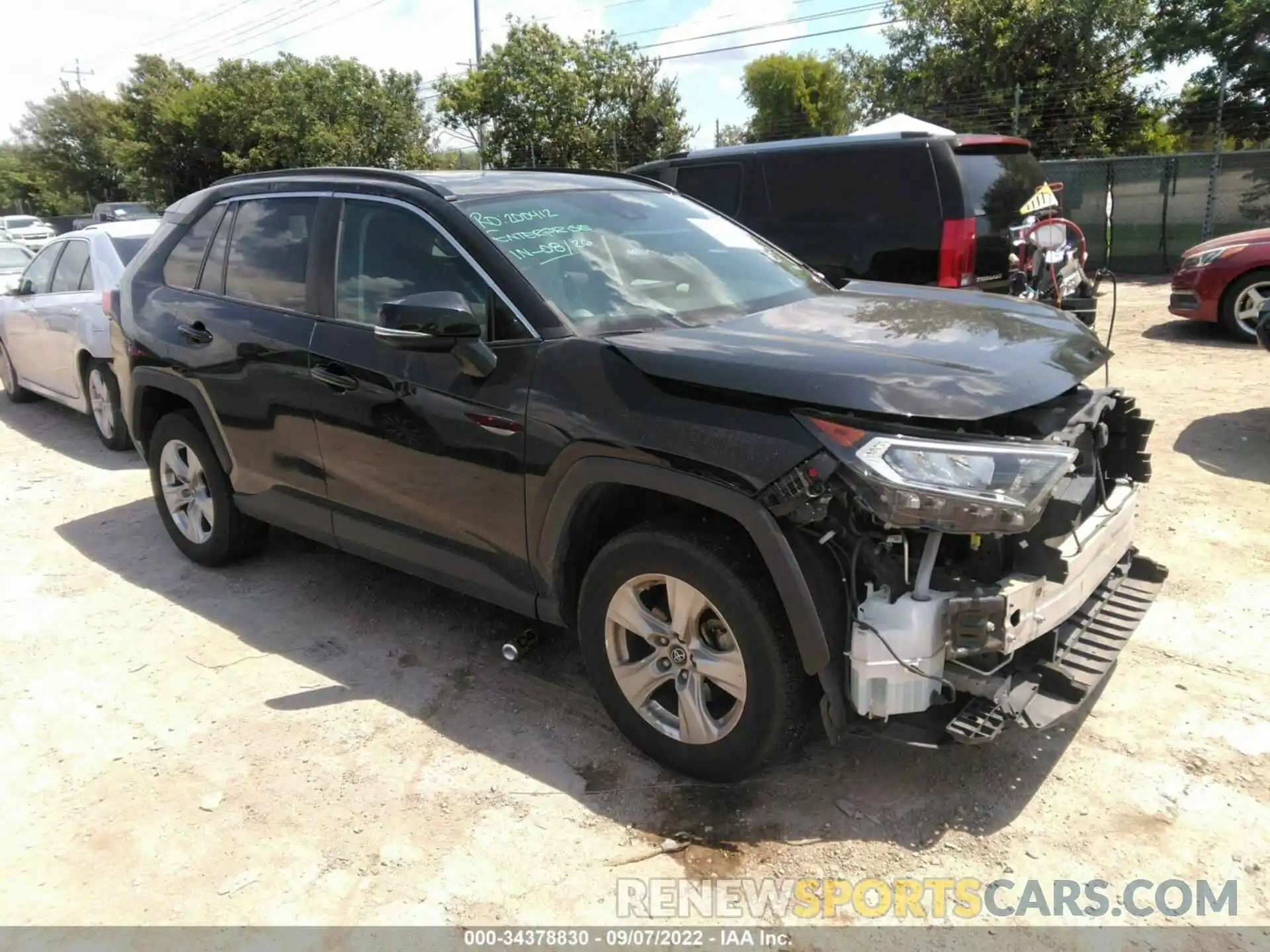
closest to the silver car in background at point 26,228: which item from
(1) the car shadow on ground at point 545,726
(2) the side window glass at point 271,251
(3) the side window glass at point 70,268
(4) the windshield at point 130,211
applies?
(4) the windshield at point 130,211

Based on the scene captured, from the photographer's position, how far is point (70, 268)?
25.7 ft

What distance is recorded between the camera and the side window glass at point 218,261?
456 cm

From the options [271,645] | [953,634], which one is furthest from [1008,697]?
[271,645]

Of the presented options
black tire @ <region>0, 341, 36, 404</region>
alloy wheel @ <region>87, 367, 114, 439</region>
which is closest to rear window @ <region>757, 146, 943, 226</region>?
alloy wheel @ <region>87, 367, 114, 439</region>

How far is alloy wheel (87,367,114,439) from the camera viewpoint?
24.3 ft

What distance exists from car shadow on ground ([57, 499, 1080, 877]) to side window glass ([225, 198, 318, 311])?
1.47 m

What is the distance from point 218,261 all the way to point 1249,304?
910 cm

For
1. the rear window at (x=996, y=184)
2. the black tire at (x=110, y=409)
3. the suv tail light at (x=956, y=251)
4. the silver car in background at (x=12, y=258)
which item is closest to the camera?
the suv tail light at (x=956, y=251)

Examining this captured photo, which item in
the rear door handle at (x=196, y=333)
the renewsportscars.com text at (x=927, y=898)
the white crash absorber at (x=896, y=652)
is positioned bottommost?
the renewsportscars.com text at (x=927, y=898)

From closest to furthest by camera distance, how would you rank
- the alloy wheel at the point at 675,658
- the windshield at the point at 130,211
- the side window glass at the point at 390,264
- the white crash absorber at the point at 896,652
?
1. the white crash absorber at the point at 896,652
2. the alloy wheel at the point at 675,658
3. the side window glass at the point at 390,264
4. the windshield at the point at 130,211

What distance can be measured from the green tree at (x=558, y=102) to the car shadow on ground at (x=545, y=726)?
24.0 metres

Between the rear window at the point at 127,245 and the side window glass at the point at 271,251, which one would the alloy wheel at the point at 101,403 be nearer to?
the rear window at the point at 127,245

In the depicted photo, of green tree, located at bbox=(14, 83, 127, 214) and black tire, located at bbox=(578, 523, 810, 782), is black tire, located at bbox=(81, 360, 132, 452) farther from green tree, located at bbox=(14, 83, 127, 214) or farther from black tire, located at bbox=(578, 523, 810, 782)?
green tree, located at bbox=(14, 83, 127, 214)

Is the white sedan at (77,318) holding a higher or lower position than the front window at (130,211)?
lower
